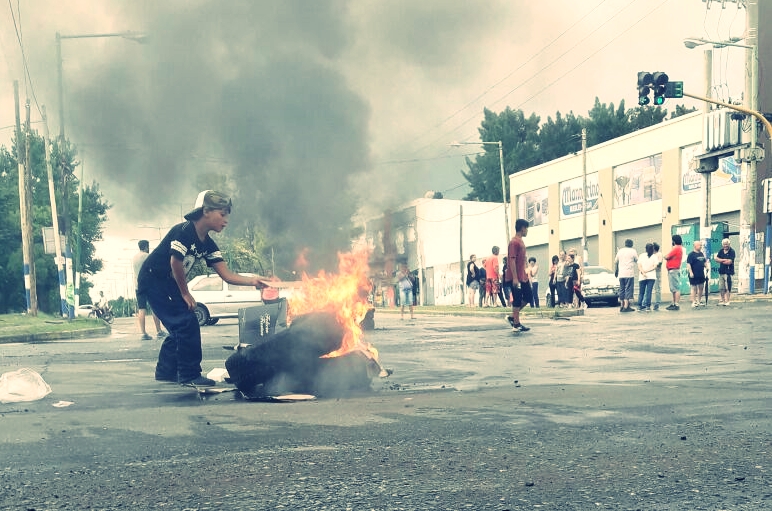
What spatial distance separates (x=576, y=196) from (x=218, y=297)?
26899 mm

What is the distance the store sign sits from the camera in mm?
44094

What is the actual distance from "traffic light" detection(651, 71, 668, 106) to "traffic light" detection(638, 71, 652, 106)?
0.13 m

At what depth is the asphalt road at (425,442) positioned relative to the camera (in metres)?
3.62

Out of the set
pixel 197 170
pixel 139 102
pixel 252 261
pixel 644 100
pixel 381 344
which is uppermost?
pixel 644 100

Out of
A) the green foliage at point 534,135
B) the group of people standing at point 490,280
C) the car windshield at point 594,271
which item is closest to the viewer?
the group of people standing at point 490,280

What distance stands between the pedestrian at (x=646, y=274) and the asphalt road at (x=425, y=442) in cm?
1054

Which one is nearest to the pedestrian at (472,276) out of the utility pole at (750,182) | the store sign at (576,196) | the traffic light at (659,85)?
the traffic light at (659,85)

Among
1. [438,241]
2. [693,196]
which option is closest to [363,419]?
[693,196]

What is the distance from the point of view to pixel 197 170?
11.3m

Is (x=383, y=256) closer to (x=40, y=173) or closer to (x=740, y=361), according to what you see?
(x=740, y=361)

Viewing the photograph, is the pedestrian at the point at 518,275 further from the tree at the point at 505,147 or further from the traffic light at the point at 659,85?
the tree at the point at 505,147

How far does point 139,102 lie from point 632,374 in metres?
7.01

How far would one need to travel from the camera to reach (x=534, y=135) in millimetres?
66812

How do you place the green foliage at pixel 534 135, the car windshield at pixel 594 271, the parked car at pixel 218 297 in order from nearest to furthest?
the parked car at pixel 218 297
the car windshield at pixel 594 271
the green foliage at pixel 534 135
